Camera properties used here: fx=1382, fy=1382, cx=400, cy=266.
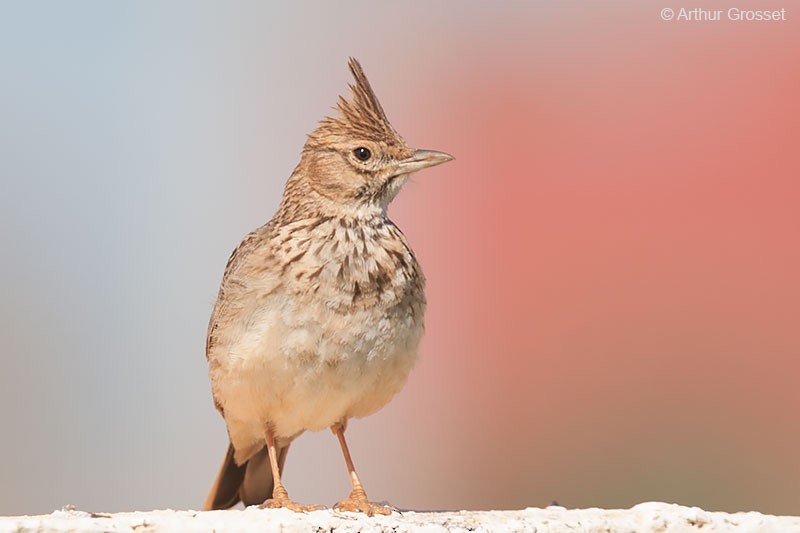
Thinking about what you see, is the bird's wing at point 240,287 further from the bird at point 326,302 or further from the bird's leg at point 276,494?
the bird's leg at point 276,494

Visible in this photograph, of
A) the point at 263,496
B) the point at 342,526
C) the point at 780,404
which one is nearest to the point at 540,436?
the point at 780,404

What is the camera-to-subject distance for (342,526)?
4145 millimetres

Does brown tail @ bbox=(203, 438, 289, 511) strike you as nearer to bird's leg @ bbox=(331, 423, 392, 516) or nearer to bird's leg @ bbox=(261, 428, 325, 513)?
bird's leg @ bbox=(261, 428, 325, 513)

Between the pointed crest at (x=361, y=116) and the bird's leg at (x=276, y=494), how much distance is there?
47.7 inches

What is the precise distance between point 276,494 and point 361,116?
1.50 metres

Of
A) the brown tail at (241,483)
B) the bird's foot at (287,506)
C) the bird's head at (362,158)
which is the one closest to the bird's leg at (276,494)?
the bird's foot at (287,506)

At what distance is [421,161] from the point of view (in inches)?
210

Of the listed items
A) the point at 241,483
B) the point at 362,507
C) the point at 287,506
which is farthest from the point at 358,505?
the point at 241,483

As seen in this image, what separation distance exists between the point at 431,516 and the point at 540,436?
6.62 meters

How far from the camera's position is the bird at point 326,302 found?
4.93 meters

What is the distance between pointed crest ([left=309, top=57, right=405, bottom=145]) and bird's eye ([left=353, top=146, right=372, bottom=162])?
5cm

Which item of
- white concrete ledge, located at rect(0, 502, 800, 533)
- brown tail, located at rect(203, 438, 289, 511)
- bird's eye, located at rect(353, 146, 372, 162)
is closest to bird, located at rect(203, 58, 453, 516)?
bird's eye, located at rect(353, 146, 372, 162)

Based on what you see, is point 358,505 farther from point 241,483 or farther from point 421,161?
point 421,161

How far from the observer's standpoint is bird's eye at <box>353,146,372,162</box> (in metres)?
5.38
